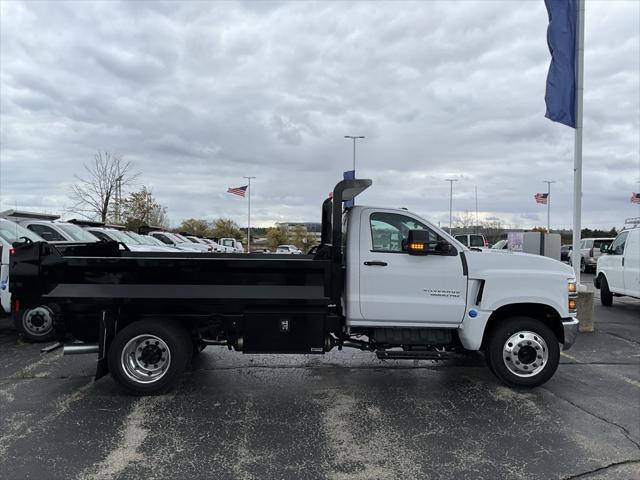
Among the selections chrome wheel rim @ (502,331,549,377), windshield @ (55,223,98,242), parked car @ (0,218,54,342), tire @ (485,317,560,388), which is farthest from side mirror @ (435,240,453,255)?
windshield @ (55,223,98,242)

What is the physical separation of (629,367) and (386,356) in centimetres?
390

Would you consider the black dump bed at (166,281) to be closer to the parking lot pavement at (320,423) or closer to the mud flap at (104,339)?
the mud flap at (104,339)

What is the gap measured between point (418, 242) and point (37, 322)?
19.8 feet

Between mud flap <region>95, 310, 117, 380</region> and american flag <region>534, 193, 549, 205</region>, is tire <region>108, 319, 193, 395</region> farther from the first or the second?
american flag <region>534, 193, 549, 205</region>

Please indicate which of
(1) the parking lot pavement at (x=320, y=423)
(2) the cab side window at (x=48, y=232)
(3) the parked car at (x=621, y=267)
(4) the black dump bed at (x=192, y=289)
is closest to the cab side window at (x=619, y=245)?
(3) the parked car at (x=621, y=267)

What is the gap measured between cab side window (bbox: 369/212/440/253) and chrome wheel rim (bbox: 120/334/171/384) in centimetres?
263

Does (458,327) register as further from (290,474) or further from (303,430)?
(290,474)

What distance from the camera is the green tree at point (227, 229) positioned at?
75375 millimetres

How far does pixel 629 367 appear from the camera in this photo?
6.73m

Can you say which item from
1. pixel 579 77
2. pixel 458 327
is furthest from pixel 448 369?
pixel 579 77

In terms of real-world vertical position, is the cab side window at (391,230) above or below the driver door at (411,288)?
above

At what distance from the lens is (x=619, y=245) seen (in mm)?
11578

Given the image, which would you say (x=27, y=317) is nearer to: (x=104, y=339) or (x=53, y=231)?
(x=104, y=339)

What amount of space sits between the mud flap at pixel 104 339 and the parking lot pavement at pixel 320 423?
326mm
